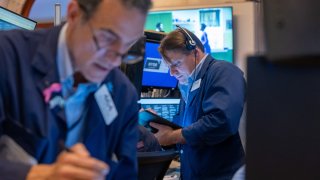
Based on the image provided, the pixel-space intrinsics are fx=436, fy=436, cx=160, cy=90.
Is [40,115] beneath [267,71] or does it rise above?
beneath

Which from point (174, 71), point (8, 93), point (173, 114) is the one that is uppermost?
point (8, 93)

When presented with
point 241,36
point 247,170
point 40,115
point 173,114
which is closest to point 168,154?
point 40,115

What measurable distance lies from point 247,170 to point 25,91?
56 cm

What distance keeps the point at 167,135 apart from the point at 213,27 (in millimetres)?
2041

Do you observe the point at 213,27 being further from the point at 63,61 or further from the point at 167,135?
the point at 63,61

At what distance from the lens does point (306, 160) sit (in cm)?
72

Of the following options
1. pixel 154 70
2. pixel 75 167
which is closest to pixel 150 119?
pixel 154 70

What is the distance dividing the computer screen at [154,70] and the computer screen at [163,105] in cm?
10

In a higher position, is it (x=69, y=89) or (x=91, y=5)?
(x=91, y=5)

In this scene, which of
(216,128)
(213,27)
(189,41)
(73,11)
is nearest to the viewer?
(73,11)

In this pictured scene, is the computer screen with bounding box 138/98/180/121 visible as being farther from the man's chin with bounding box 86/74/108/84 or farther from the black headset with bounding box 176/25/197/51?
the man's chin with bounding box 86/74/108/84

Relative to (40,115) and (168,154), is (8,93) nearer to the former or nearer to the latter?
(40,115)

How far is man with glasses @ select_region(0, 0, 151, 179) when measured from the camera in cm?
102

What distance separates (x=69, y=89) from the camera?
1103 mm
